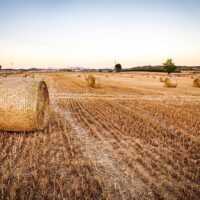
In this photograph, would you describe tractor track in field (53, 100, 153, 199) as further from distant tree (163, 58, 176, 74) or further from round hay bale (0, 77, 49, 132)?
distant tree (163, 58, 176, 74)

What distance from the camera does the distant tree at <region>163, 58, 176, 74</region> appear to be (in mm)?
99250

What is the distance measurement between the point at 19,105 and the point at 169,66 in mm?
95977

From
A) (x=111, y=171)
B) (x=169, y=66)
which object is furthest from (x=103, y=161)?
(x=169, y=66)

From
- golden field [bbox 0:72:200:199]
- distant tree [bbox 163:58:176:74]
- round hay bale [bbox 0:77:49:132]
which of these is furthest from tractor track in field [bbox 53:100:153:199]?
distant tree [bbox 163:58:176:74]

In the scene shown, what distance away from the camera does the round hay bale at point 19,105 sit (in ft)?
28.0

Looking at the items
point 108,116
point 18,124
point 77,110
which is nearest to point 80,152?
point 18,124

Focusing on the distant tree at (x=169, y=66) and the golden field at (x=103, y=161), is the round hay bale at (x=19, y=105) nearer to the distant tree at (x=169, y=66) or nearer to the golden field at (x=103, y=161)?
the golden field at (x=103, y=161)

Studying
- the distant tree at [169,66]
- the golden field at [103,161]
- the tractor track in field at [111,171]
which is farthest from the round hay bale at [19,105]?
the distant tree at [169,66]

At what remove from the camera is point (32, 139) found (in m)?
8.13

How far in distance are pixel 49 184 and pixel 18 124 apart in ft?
12.7

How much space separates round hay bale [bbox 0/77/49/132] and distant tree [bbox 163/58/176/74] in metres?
94.8

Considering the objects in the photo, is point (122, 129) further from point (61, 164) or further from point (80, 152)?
point (61, 164)

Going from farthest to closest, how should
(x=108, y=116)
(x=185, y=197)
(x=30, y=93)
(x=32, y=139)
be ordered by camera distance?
(x=108, y=116) < (x=30, y=93) < (x=32, y=139) < (x=185, y=197)

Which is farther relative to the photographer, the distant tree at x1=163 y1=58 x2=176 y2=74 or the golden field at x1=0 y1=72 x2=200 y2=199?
the distant tree at x1=163 y1=58 x2=176 y2=74
